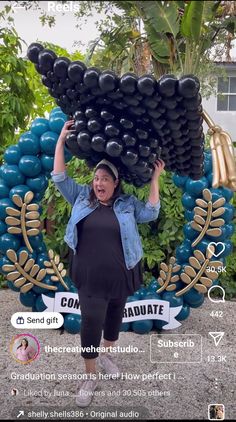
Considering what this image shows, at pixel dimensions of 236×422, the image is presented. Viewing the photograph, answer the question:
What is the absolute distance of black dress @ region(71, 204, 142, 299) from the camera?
65.7 inches

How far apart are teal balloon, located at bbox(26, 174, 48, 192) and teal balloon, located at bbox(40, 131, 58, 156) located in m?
0.16

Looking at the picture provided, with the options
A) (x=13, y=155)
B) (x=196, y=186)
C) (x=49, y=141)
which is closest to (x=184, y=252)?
(x=196, y=186)

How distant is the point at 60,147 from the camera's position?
1648 mm

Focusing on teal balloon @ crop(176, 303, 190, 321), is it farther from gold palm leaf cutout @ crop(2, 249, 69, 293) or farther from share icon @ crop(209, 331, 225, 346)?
gold palm leaf cutout @ crop(2, 249, 69, 293)

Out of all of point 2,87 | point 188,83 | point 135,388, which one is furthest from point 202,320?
point 2,87

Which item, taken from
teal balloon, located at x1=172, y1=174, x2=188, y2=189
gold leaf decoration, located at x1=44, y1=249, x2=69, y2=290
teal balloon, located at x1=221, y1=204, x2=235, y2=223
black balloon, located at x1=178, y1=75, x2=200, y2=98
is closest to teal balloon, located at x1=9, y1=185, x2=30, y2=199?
gold leaf decoration, located at x1=44, y1=249, x2=69, y2=290

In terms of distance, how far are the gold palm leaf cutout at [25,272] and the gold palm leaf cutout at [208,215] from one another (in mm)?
721

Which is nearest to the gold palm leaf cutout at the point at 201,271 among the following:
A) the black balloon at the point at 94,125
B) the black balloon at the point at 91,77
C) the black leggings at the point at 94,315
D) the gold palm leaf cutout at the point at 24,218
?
the black leggings at the point at 94,315

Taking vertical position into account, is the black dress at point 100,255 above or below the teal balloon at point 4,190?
below

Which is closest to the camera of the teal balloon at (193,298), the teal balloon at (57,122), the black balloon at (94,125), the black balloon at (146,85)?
the black balloon at (146,85)

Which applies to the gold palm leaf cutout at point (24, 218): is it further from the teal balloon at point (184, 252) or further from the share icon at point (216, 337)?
the share icon at point (216, 337)

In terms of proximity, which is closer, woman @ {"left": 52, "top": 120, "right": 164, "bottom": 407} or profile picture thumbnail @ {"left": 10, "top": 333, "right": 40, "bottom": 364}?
woman @ {"left": 52, "top": 120, "right": 164, "bottom": 407}

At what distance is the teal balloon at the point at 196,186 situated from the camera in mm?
2184

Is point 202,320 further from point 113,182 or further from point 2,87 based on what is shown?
point 2,87
